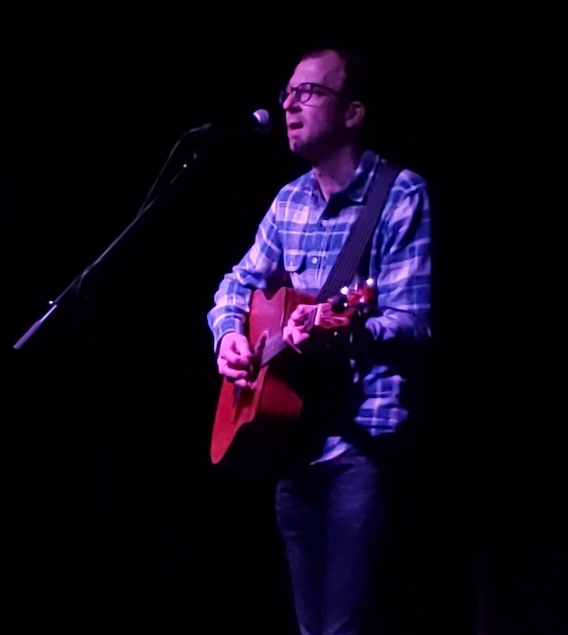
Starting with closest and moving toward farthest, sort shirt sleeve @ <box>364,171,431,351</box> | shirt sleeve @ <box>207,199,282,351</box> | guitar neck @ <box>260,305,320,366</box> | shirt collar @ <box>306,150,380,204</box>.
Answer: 1. shirt sleeve @ <box>364,171,431,351</box>
2. guitar neck @ <box>260,305,320,366</box>
3. shirt collar @ <box>306,150,380,204</box>
4. shirt sleeve @ <box>207,199,282,351</box>

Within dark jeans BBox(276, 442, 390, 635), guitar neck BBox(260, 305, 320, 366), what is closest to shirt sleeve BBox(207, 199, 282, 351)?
guitar neck BBox(260, 305, 320, 366)

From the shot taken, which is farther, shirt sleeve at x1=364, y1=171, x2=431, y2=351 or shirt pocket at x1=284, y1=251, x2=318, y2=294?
shirt pocket at x1=284, y1=251, x2=318, y2=294

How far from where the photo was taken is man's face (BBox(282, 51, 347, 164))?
2.34 m

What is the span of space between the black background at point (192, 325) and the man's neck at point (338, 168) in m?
0.25

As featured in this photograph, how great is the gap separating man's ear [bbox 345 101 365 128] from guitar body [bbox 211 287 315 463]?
0.45 metres

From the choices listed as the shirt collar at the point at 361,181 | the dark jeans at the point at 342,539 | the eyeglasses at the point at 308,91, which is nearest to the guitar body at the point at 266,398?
the dark jeans at the point at 342,539

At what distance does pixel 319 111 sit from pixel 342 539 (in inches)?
40.5

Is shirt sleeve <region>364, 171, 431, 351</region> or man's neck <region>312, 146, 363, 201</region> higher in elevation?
man's neck <region>312, 146, 363, 201</region>

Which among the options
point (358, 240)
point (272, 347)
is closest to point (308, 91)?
point (358, 240)

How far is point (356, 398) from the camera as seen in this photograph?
2.21 m

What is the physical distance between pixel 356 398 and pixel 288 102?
767 millimetres

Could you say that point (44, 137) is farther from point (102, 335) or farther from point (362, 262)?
point (362, 262)

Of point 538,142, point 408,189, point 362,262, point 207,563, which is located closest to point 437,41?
point 538,142

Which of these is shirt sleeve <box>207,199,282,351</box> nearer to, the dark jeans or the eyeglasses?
the eyeglasses
